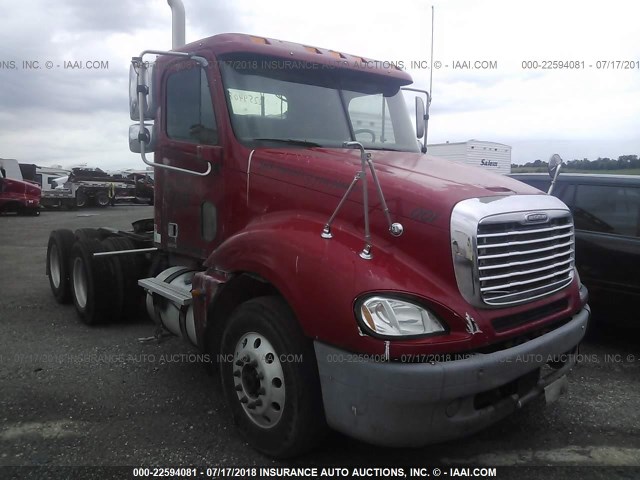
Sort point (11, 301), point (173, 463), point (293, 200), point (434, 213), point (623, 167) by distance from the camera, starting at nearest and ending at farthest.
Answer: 1. point (434, 213)
2. point (173, 463)
3. point (293, 200)
4. point (623, 167)
5. point (11, 301)

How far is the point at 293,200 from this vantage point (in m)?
3.38

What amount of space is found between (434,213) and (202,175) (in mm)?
1933

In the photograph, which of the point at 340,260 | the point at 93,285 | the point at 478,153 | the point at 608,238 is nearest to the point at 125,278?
the point at 93,285

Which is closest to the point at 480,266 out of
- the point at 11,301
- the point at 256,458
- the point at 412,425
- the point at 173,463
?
the point at 412,425

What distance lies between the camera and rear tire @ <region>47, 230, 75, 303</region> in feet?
21.3

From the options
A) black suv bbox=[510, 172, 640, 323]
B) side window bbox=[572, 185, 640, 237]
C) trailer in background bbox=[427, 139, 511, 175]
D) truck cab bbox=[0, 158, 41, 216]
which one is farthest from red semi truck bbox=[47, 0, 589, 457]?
truck cab bbox=[0, 158, 41, 216]

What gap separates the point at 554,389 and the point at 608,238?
7.70 ft

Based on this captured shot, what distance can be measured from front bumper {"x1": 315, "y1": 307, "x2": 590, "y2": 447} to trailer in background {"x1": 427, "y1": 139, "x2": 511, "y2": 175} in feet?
33.6

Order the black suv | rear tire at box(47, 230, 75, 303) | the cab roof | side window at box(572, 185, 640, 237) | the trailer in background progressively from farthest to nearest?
the trailer in background < rear tire at box(47, 230, 75, 303) < side window at box(572, 185, 640, 237) < the black suv < the cab roof

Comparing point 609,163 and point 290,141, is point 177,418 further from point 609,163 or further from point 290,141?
point 609,163

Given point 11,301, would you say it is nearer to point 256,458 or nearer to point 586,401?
point 256,458

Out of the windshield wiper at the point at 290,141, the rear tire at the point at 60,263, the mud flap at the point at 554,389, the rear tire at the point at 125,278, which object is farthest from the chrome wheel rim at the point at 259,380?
the rear tire at the point at 60,263

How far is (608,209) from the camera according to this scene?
5109 millimetres

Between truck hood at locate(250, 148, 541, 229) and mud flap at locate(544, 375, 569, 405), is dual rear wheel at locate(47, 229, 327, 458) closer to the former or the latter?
truck hood at locate(250, 148, 541, 229)
